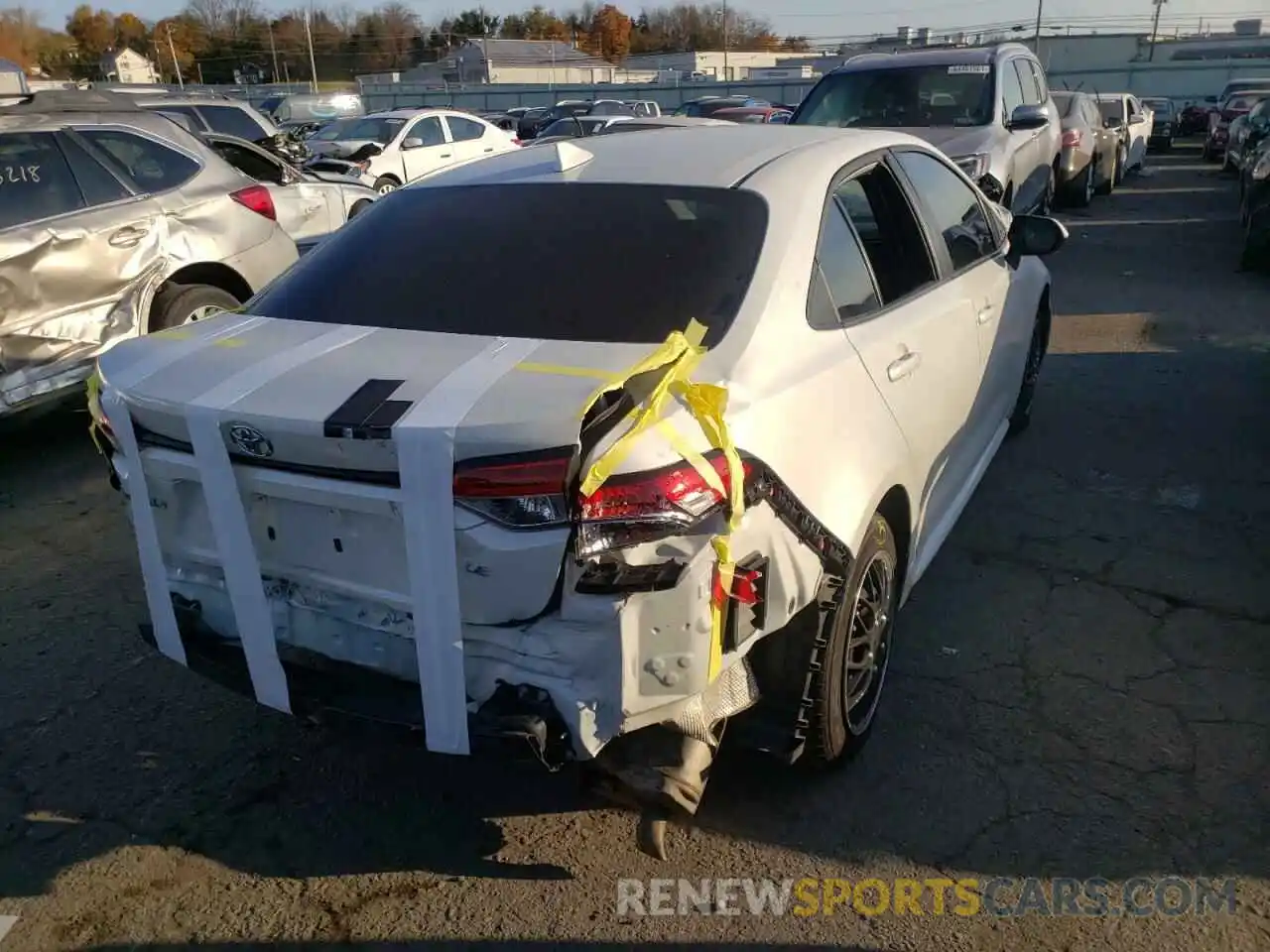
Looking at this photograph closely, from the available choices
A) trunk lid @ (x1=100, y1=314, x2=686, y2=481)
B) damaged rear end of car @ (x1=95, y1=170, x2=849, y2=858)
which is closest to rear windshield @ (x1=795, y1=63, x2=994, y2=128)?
damaged rear end of car @ (x1=95, y1=170, x2=849, y2=858)

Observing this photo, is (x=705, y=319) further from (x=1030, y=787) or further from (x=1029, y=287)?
(x=1029, y=287)

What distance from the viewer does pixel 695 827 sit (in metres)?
2.84

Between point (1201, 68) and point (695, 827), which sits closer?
point (695, 827)

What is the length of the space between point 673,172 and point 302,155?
12303 mm

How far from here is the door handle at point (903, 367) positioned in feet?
9.90

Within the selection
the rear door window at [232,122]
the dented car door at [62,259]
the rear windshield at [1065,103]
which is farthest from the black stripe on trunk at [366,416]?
the rear windshield at [1065,103]

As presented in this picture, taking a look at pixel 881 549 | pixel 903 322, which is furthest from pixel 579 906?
pixel 903 322

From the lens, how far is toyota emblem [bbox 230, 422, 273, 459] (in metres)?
2.33

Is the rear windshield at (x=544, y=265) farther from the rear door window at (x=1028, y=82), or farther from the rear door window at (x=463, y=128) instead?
the rear door window at (x=463, y=128)

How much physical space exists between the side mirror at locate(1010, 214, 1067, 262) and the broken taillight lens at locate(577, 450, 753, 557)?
301 centimetres

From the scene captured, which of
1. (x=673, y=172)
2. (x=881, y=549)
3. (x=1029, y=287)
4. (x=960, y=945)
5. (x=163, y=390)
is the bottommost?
(x=960, y=945)

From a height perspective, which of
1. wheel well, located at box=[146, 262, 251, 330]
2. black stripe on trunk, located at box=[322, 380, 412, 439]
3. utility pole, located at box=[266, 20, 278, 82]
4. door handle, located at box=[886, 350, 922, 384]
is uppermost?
utility pole, located at box=[266, 20, 278, 82]

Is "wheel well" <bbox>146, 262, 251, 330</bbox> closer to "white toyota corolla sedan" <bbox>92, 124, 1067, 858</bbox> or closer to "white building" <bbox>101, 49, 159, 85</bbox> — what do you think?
"white toyota corolla sedan" <bbox>92, 124, 1067, 858</bbox>

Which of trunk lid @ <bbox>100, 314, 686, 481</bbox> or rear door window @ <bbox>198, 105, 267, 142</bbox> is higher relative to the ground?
rear door window @ <bbox>198, 105, 267, 142</bbox>
